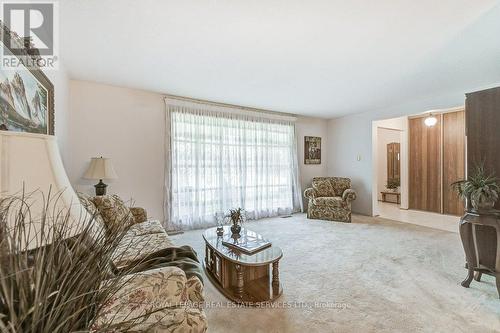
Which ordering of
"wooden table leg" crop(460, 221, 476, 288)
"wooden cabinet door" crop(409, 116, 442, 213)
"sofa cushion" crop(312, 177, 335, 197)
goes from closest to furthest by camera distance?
"wooden table leg" crop(460, 221, 476, 288) → "sofa cushion" crop(312, 177, 335, 197) → "wooden cabinet door" crop(409, 116, 442, 213)

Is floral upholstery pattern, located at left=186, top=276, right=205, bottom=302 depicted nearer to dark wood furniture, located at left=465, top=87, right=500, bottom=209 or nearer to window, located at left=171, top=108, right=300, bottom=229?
dark wood furniture, located at left=465, top=87, right=500, bottom=209

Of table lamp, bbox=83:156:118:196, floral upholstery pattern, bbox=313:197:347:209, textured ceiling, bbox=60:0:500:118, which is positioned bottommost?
floral upholstery pattern, bbox=313:197:347:209

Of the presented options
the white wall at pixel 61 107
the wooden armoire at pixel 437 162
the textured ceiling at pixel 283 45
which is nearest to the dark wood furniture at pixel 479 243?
the textured ceiling at pixel 283 45

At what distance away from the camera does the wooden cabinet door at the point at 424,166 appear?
17.8 feet

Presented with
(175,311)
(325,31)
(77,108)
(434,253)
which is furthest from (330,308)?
(77,108)

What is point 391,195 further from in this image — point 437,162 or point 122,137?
point 122,137

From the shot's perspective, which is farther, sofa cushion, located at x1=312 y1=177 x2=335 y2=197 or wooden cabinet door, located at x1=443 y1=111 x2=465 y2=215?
sofa cushion, located at x1=312 y1=177 x2=335 y2=197

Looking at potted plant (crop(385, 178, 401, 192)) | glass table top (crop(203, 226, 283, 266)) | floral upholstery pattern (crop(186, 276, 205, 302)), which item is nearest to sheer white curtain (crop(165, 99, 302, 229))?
glass table top (crop(203, 226, 283, 266))

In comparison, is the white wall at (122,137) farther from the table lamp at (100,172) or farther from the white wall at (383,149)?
the white wall at (383,149)

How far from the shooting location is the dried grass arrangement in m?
→ 0.41

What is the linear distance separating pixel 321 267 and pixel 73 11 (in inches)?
131

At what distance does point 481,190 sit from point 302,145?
3.87 metres

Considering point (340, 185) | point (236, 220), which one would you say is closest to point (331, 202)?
point (340, 185)

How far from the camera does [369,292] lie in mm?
2096
